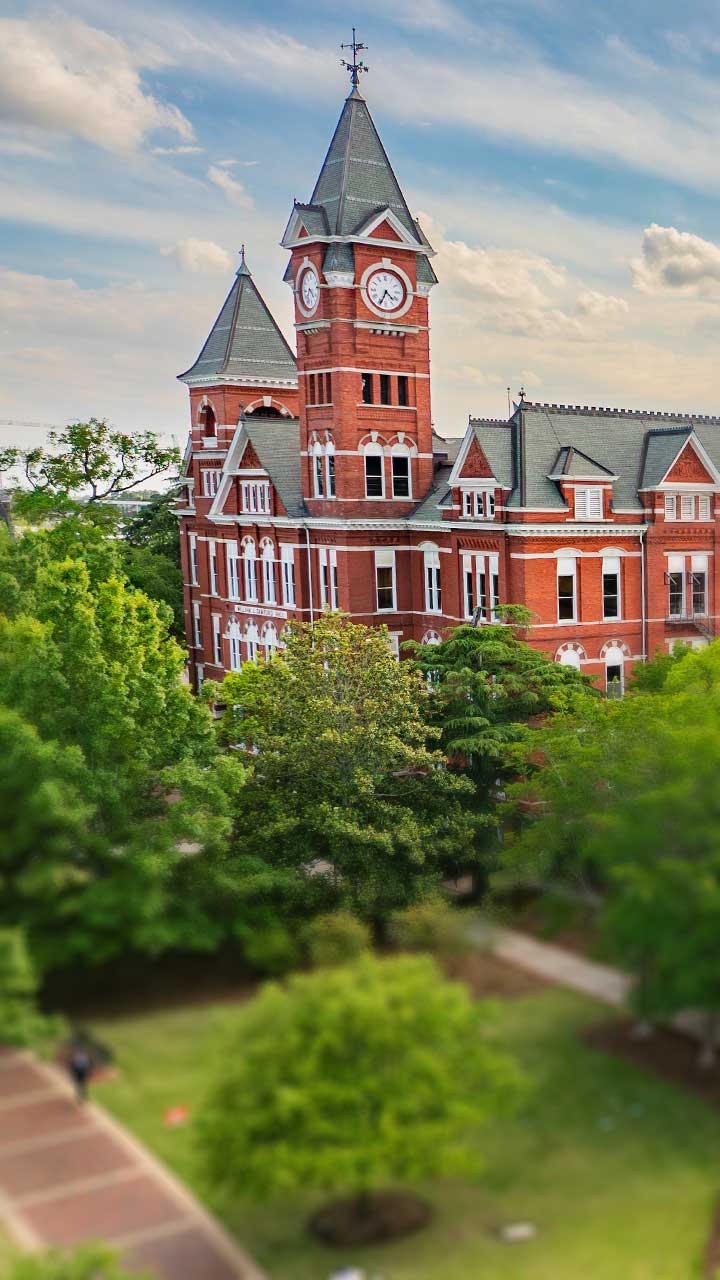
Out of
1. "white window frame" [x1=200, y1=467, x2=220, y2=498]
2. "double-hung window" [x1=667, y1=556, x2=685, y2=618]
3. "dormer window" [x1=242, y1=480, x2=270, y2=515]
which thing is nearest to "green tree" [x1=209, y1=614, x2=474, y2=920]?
"double-hung window" [x1=667, y1=556, x2=685, y2=618]

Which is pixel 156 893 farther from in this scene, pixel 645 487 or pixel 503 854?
pixel 645 487

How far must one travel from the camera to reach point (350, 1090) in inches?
566

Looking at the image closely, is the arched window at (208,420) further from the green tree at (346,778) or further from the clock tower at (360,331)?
the green tree at (346,778)

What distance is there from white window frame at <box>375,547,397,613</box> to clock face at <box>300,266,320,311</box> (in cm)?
938

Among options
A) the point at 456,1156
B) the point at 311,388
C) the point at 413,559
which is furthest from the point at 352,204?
the point at 456,1156

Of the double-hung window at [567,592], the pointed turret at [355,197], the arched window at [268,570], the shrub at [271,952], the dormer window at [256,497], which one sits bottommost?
the shrub at [271,952]

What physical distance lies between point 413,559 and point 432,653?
13257 millimetres

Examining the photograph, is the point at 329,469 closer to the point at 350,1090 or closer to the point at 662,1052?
the point at 662,1052

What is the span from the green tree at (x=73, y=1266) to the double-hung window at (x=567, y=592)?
2879 cm

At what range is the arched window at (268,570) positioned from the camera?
1880 inches

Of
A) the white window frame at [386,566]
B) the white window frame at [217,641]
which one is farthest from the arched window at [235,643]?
the white window frame at [386,566]

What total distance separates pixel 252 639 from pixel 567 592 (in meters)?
16.3

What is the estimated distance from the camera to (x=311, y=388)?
43562mm

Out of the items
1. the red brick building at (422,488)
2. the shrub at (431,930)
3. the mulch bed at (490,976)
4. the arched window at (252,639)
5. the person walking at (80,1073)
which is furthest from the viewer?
the arched window at (252,639)
